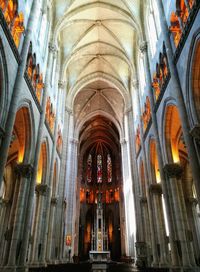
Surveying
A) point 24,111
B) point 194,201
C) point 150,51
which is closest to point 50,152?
point 24,111

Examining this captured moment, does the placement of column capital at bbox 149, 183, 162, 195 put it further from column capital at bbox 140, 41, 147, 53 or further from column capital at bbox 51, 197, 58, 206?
column capital at bbox 140, 41, 147, 53

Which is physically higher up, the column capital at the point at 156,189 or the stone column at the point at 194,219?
the column capital at the point at 156,189

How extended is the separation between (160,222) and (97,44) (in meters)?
17.7

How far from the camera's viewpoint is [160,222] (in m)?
14.2

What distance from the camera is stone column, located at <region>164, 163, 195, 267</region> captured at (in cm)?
991

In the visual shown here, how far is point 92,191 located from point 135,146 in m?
23.9

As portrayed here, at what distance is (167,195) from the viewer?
11672 millimetres

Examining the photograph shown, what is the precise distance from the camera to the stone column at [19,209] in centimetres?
989

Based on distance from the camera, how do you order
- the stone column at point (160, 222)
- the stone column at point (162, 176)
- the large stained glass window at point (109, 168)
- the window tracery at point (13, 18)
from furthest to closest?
the large stained glass window at point (109, 168) < the stone column at point (160, 222) < the stone column at point (162, 176) < the window tracery at point (13, 18)

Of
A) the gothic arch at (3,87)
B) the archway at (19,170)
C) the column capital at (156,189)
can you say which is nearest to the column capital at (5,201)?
the archway at (19,170)

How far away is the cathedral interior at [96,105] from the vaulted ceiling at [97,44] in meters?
0.09

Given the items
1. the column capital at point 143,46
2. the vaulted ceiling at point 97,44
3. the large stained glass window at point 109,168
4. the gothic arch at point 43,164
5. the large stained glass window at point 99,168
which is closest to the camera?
the gothic arch at point 43,164

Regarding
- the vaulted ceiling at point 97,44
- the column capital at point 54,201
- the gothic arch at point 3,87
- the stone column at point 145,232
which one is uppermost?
the vaulted ceiling at point 97,44

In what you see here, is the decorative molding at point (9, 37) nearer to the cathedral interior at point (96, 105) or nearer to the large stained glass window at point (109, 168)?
the cathedral interior at point (96, 105)
